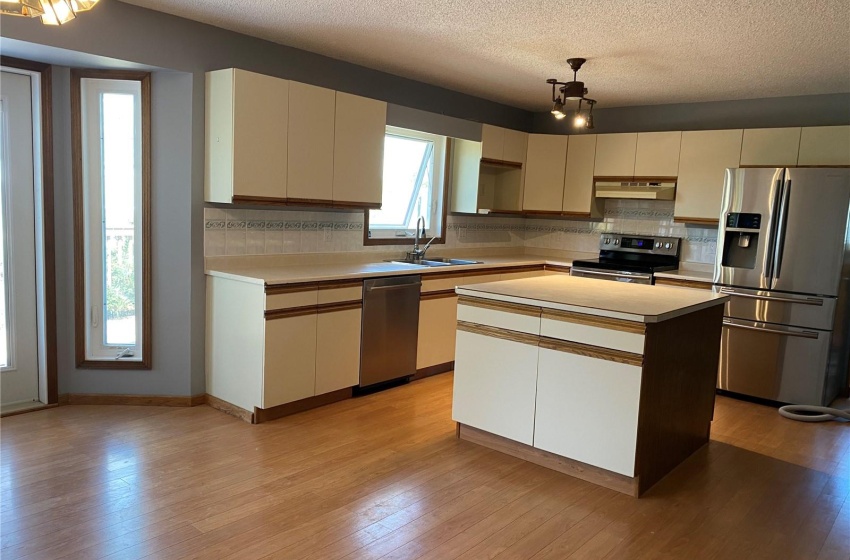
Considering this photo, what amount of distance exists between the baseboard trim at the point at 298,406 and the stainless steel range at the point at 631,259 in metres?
2.55

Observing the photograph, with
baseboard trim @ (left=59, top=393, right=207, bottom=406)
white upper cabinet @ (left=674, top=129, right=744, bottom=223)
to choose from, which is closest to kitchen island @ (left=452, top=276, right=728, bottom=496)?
baseboard trim @ (left=59, top=393, right=207, bottom=406)

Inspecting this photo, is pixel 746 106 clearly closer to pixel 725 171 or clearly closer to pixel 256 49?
pixel 725 171

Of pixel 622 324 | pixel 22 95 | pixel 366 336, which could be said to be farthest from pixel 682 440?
pixel 22 95

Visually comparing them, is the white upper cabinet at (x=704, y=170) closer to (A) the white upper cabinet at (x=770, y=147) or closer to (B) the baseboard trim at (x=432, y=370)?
(A) the white upper cabinet at (x=770, y=147)

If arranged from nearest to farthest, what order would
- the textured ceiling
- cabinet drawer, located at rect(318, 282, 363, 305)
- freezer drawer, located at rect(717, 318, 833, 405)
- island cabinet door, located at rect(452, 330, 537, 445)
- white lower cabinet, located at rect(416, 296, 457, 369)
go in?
the textured ceiling, island cabinet door, located at rect(452, 330, 537, 445), cabinet drawer, located at rect(318, 282, 363, 305), freezer drawer, located at rect(717, 318, 833, 405), white lower cabinet, located at rect(416, 296, 457, 369)

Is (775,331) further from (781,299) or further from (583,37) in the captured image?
(583,37)

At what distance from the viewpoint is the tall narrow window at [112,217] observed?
3681mm

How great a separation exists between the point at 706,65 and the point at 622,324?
232 centimetres

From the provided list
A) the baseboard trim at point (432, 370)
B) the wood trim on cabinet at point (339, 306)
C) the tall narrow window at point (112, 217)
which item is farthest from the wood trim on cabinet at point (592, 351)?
the tall narrow window at point (112, 217)

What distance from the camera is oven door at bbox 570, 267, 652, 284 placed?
5.17 m

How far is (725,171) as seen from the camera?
4750 mm

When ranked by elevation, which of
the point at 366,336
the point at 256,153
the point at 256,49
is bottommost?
the point at 366,336

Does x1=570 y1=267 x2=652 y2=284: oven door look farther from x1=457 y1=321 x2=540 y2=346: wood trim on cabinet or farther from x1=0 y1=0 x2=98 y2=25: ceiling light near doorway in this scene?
x1=0 y1=0 x2=98 y2=25: ceiling light near doorway

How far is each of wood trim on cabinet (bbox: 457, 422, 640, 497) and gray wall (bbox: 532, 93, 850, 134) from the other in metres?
3.68
